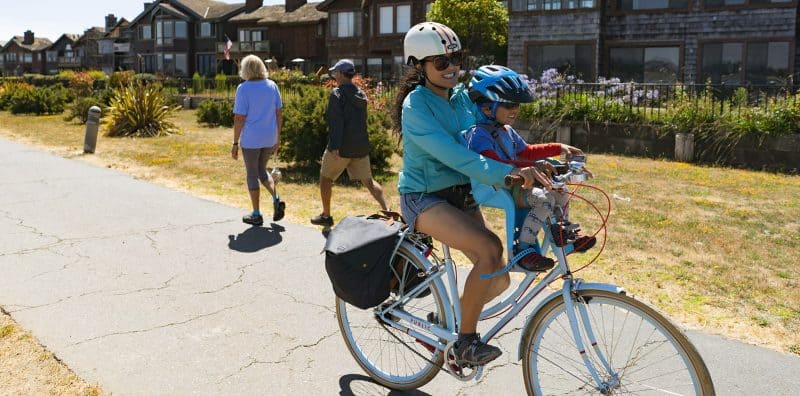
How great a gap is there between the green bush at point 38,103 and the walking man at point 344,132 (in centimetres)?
2745

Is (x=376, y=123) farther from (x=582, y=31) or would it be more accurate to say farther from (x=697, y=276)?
(x=582, y=31)

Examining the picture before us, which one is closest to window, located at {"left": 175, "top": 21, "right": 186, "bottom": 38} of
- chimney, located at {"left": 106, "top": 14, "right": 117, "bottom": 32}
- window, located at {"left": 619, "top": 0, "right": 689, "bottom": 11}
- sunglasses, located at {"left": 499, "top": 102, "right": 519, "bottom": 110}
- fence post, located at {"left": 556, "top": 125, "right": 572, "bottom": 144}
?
chimney, located at {"left": 106, "top": 14, "right": 117, "bottom": 32}

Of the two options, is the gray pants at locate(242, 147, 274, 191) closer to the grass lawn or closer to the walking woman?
the walking woman

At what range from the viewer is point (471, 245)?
3.42 meters

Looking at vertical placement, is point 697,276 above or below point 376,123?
below

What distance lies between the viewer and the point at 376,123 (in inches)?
506

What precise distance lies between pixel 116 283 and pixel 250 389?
8.38ft

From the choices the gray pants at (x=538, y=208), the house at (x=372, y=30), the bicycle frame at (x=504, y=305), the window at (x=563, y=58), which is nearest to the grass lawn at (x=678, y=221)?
the gray pants at (x=538, y=208)

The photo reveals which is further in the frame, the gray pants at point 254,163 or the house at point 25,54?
the house at point 25,54

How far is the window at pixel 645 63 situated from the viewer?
2906cm

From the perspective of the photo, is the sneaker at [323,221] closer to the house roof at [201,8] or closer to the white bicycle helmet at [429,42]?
the white bicycle helmet at [429,42]

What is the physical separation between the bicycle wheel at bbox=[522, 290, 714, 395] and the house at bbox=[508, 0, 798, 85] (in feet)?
82.9

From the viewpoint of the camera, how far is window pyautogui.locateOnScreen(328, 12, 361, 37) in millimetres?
46812

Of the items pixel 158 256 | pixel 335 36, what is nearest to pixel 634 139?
pixel 158 256
